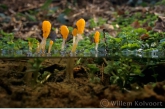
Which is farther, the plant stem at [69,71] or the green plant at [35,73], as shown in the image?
the plant stem at [69,71]

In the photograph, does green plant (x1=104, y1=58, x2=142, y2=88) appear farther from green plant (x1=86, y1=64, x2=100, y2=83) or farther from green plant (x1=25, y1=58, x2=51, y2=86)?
green plant (x1=25, y1=58, x2=51, y2=86)

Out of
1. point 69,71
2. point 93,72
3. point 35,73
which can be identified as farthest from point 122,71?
point 35,73

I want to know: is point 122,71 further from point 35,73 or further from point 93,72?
point 35,73

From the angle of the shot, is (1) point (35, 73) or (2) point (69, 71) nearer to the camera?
(1) point (35, 73)

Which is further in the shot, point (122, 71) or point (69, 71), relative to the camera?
point (69, 71)

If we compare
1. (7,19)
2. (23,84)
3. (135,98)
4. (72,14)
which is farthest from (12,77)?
(72,14)

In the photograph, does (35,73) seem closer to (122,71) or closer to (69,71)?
(69,71)

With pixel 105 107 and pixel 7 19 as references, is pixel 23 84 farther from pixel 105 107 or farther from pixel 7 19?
pixel 7 19

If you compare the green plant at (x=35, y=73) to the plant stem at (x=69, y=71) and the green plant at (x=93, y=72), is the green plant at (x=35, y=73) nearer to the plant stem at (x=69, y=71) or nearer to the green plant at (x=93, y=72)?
the plant stem at (x=69, y=71)

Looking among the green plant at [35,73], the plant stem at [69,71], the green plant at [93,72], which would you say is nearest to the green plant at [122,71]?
the green plant at [93,72]

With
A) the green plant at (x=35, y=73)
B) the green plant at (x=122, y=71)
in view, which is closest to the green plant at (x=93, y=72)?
the green plant at (x=122, y=71)

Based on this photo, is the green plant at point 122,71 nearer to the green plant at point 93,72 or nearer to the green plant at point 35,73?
the green plant at point 93,72

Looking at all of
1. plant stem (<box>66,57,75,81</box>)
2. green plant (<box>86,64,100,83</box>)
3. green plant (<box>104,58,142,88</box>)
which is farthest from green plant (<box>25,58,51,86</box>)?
green plant (<box>104,58,142,88</box>)
